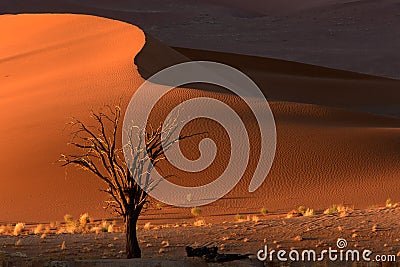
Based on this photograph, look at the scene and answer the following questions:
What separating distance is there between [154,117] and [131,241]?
47.1 ft

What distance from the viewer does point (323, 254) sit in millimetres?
14594

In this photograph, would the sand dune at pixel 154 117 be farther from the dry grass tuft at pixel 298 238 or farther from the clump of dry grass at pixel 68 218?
the dry grass tuft at pixel 298 238

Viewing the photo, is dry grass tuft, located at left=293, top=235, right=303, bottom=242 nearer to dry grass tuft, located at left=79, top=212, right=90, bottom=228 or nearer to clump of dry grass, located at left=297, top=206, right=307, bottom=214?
clump of dry grass, located at left=297, top=206, right=307, bottom=214

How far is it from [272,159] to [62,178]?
20.3ft

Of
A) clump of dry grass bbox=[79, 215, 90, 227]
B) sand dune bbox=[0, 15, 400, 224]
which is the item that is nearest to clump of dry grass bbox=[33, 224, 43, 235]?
clump of dry grass bbox=[79, 215, 90, 227]

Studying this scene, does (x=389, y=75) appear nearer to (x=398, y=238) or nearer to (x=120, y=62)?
(x=120, y=62)

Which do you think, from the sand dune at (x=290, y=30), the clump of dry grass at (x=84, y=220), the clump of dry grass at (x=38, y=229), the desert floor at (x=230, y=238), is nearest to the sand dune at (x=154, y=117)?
the clump of dry grass at (x=84, y=220)

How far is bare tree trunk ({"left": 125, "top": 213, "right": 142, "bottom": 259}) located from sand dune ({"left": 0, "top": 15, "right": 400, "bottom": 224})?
8005 millimetres

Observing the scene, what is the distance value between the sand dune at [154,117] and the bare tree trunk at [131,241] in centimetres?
800

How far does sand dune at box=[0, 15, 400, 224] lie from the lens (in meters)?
24.4

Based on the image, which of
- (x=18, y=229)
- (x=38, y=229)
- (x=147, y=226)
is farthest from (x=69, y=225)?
(x=147, y=226)

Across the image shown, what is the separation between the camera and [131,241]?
47.6 feet

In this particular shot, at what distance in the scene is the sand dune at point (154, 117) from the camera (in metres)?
24.4

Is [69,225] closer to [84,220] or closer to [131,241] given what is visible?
[84,220]
